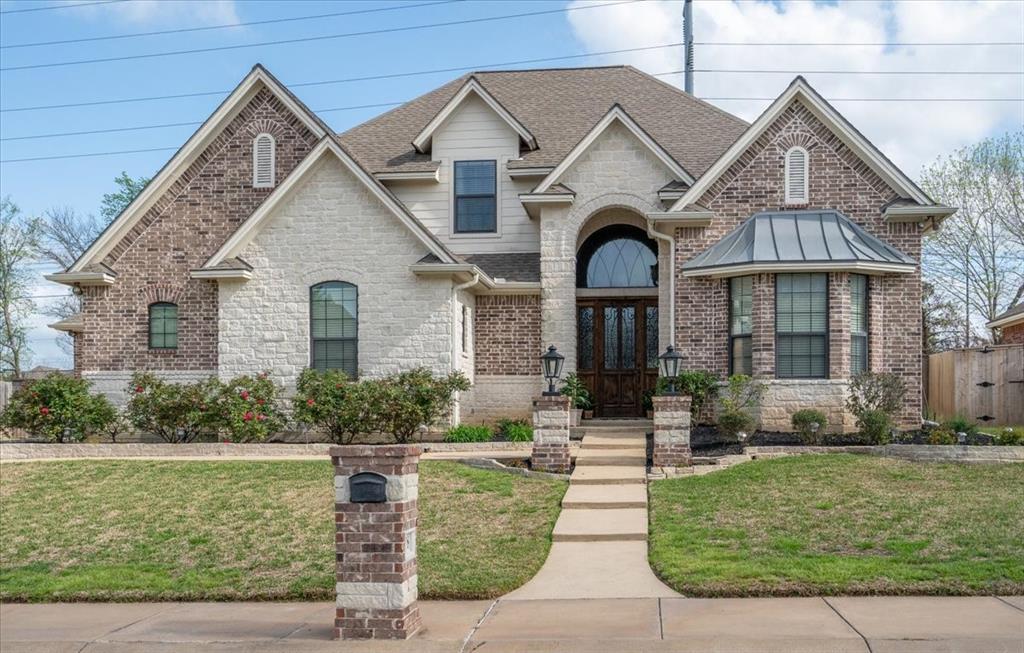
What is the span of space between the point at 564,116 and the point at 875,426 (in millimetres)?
11573

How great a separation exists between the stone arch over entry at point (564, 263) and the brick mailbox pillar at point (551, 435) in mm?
5952

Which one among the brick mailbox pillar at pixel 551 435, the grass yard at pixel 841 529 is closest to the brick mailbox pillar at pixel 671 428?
the grass yard at pixel 841 529

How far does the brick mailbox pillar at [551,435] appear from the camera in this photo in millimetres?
15977

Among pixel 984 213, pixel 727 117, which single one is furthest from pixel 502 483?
pixel 984 213

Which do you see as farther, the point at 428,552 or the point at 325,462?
the point at 325,462

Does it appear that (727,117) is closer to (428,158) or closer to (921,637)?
(428,158)

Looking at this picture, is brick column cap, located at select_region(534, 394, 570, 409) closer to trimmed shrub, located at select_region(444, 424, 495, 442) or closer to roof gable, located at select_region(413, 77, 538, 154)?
trimmed shrub, located at select_region(444, 424, 495, 442)

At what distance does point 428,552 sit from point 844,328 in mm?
10315

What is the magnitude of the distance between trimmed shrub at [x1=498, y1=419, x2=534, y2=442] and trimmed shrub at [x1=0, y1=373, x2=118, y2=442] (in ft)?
23.9

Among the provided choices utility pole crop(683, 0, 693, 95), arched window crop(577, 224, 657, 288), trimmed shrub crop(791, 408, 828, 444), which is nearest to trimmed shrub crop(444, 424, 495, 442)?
arched window crop(577, 224, 657, 288)

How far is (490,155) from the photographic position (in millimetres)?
23438

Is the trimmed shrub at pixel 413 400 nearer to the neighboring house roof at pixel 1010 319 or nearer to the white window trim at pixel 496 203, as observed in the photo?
the white window trim at pixel 496 203

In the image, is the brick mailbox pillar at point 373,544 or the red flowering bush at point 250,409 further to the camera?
the red flowering bush at point 250,409

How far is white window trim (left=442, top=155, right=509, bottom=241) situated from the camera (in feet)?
76.7
